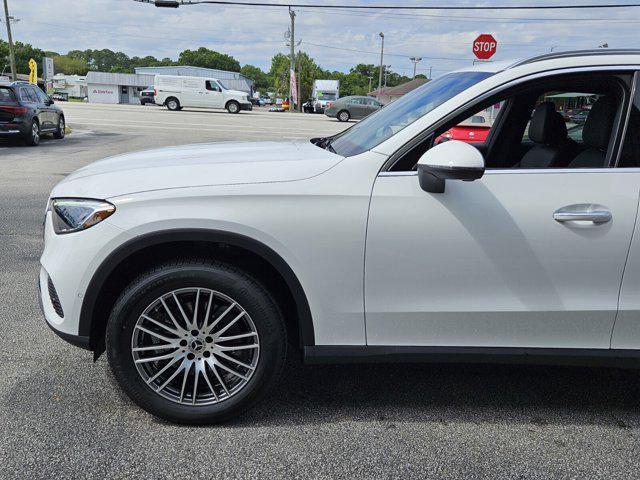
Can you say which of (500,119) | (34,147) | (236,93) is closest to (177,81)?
(236,93)

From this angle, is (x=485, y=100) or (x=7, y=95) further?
(x=7, y=95)

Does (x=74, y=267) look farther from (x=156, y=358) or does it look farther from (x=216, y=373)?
(x=216, y=373)

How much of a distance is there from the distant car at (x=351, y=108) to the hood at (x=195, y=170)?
31.7 meters

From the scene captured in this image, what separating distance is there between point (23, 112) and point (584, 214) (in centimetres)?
1567

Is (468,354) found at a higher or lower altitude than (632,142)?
lower

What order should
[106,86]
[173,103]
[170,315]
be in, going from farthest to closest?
1. [106,86]
2. [173,103]
3. [170,315]

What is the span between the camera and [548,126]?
3.53 meters

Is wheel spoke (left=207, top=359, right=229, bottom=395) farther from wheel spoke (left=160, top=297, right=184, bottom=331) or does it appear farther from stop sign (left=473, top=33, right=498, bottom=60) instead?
stop sign (left=473, top=33, right=498, bottom=60)

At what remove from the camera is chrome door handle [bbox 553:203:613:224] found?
264 cm

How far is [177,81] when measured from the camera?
1454 inches

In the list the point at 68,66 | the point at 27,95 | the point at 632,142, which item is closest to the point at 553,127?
the point at 632,142

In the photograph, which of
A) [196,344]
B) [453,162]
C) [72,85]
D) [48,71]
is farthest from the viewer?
[72,85]

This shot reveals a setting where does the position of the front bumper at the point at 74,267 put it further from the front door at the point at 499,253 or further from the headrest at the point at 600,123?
the headrest at the point at 600,123

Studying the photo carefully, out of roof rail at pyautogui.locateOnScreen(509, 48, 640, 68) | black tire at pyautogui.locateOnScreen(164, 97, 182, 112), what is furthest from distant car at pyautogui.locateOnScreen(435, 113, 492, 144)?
black tire at pyautogui.locateOnScreen(164, 97, 182, 112)
